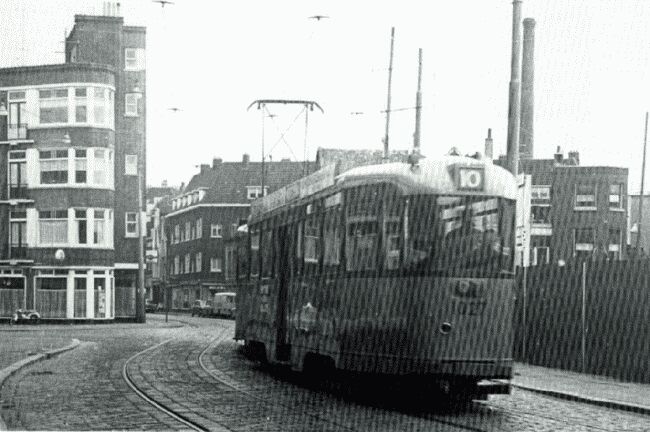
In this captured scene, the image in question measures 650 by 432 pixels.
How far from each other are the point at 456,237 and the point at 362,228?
1.38m

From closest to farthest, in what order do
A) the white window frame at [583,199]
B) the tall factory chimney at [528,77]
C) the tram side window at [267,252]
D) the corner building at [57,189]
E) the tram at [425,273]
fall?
the tram at [425,273]
the tram side window at [267,252]
the tall factory chimney at [528,77]
the corner building at [57,189]
the white window frame at [583,199]

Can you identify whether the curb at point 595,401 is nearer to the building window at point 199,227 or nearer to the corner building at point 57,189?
the corner building at point 57,189

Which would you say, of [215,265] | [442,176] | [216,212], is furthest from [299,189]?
[216,212]

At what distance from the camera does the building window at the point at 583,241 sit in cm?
5572

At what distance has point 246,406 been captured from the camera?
41.9ft

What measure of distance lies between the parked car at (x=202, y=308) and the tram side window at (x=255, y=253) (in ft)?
165

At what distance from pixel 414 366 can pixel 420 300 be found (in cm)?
80

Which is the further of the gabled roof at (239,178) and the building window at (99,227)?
the gabled roof at (239,178)

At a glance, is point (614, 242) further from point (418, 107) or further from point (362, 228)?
point (362, 228)

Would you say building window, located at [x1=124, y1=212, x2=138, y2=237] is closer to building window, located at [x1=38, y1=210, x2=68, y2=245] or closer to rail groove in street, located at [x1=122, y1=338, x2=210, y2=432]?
building window, located at [x1=38, y1=210, x2=68, y2=245]

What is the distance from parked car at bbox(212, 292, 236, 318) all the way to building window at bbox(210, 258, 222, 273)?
13.9 metres

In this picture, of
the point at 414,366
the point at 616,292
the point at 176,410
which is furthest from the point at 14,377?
the point at 616,292

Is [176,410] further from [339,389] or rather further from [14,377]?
[14,377]

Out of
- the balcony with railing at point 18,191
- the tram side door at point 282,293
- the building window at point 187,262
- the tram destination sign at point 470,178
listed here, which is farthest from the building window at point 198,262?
the tram destination sign at point 470,178
